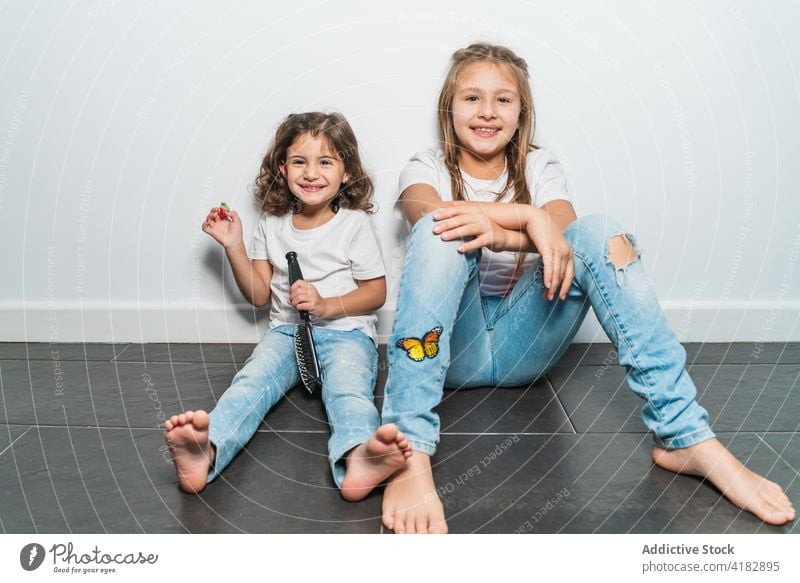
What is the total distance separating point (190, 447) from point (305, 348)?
319mm

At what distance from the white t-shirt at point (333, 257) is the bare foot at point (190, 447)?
386 mm

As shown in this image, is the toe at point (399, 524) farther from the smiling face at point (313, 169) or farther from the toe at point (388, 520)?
the smiling face at point (313, 169)

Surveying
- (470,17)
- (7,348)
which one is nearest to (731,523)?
(470,17)

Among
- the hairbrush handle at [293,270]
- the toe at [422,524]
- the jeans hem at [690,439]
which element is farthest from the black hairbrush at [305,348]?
the jeans hem at [690,439]

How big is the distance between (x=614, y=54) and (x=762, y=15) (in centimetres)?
26

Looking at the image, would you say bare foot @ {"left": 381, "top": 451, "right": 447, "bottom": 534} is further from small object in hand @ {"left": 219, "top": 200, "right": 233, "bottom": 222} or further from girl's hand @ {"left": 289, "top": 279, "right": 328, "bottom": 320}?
small object in hand @ {"left": 219, "top": 200, "right": 233, "bottom": 222}

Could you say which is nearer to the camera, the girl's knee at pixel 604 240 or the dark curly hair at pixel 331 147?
the girl's knee at pixel 604 240

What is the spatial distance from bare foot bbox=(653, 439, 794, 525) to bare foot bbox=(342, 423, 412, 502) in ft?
1.08

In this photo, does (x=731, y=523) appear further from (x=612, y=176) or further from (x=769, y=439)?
(x=612, y=176)

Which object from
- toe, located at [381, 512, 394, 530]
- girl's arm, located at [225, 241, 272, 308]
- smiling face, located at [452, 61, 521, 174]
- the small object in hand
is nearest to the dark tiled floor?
toe, located at [381, 512, 394, 530]

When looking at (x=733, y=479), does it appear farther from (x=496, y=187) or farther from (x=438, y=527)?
(x=496, y=187)

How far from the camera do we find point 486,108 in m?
1.17

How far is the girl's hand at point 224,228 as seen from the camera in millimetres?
1289

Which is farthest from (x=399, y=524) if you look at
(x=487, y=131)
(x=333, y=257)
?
(x=487, y=131)
